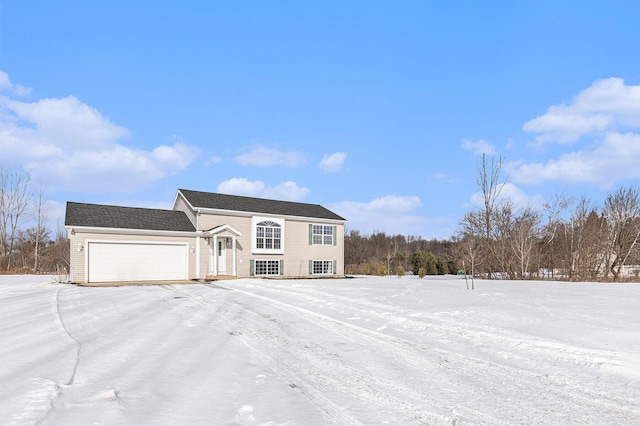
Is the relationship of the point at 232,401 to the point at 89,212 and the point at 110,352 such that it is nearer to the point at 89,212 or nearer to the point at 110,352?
the point at 110,352

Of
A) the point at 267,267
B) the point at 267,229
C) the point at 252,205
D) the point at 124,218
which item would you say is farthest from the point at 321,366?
the point at 252,205

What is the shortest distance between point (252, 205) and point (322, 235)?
211 inches

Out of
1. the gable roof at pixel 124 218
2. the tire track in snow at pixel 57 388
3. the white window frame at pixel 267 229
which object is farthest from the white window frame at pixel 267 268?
the tire track in snow at pixel 57 388

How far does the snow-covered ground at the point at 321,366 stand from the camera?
4070mm

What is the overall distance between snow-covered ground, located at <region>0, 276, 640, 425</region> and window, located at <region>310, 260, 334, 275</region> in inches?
717

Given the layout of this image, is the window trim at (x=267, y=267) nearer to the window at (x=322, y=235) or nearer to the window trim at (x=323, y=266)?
the window trim at (x=323, y=266)

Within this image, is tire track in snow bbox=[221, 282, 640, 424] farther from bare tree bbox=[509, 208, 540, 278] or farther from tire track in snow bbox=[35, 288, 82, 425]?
bare tree bbox=[509, 208, 540, 278]

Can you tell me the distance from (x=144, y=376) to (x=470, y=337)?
540 centimetres

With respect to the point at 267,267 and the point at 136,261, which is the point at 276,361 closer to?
the point at 136,261

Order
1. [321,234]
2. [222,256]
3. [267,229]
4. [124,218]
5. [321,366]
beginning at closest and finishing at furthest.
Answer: [321,366]
[124,218]
[222,256]
[267,229]
[321,234]

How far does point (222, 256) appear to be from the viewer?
2522cm

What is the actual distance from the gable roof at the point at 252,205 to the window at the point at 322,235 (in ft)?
2.35

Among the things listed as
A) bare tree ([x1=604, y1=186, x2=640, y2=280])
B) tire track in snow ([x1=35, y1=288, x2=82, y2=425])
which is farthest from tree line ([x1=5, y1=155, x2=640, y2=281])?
tire track in snow ([x1=35, y1=288, x2=82, y2=425])

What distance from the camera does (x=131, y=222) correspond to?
22781mm
